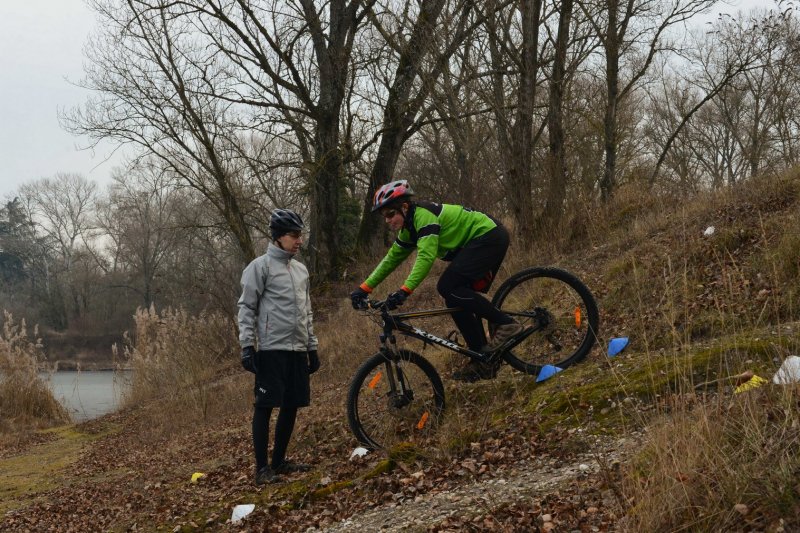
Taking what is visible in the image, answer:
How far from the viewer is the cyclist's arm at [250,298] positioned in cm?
614

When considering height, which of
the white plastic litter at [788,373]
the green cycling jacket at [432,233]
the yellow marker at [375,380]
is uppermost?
the green cycling jacket at [432,233]

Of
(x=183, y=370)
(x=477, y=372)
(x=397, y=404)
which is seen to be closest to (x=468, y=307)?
(x=477, y=372)

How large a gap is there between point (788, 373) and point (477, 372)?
298 centimetres

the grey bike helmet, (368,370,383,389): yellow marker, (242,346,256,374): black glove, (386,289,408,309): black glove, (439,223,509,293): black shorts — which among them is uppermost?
the grey bike helmet

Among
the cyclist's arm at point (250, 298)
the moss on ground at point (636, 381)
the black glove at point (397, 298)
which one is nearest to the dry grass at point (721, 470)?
the moss on ground at point (636, 381)

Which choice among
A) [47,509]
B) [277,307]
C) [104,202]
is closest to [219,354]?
[47,509]

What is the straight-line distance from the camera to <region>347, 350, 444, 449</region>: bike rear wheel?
6.29m

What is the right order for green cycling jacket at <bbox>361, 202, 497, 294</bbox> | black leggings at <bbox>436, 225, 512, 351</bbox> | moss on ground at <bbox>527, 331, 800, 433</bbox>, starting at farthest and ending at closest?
black leggings at <bbox>436, 225, 512, 351</bbox> < green cycling jacket at <bbox>361, 202, 497, 294</bbox> < moss on ground at <bbox>527, 331, 800, 433</bbox>

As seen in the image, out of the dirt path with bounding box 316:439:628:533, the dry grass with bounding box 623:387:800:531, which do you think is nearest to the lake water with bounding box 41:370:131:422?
the dirt path with bounding box 316:439:628:533

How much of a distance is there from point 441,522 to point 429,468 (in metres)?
1.06

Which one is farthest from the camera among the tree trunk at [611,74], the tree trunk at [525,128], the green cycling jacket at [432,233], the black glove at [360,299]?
the tree trunk at [611,74]

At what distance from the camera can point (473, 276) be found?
6.32 meters

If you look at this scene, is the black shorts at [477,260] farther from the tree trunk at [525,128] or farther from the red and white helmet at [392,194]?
the tree trunk at [525,128]

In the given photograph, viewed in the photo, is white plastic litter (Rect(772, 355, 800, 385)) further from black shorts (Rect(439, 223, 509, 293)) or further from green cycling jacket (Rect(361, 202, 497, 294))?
green cycling jacket (Rect(361, 202, 497, 294))
